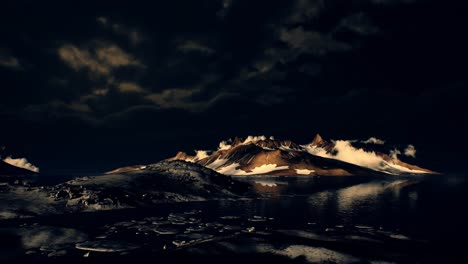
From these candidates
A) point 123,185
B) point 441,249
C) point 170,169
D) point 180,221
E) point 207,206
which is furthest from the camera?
point 170,169

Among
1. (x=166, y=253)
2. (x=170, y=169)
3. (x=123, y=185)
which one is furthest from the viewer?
(x=170, y=169)

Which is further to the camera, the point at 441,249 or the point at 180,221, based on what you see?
the point at 180,221

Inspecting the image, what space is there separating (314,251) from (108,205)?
62.5m

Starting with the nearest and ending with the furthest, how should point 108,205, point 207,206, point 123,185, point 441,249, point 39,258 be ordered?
point 39,258
point 441,249
point 108,205
point 207,206
point 123,185

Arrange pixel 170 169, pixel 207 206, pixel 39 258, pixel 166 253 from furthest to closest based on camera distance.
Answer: pixel 170 169 < pixel 207 206 < pixel 166 253 < pixel 39 258

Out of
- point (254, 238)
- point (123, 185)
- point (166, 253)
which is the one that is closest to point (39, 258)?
point (166, 253)

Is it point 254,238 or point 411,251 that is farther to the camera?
point 254,238

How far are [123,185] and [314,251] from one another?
81.7 meters

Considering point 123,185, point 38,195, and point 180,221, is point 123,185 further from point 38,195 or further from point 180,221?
point 180,221

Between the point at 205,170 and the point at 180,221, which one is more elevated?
the point at 205,170

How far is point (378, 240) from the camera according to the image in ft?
184

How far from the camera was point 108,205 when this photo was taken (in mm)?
93812

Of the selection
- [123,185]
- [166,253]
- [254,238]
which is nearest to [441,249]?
[254,238]

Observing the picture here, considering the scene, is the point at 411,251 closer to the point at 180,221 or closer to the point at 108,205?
the point at 180,221
